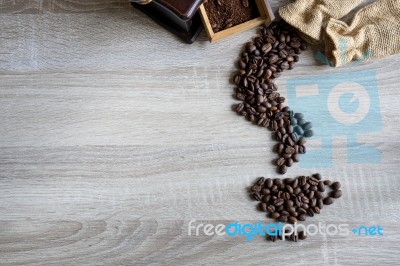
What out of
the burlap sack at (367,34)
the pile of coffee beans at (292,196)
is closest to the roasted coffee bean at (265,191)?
the pile of coffee beans at (292,196)

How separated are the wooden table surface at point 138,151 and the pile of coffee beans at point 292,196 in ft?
0.10

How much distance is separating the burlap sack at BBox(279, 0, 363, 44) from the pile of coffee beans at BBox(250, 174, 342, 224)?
42 cm

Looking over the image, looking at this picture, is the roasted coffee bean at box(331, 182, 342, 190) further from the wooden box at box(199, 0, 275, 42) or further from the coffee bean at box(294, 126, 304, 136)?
the wooden box at box(199, 0, 275, 42)

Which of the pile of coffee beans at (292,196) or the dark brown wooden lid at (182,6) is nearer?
the dark brown wooden lid at (182,6)

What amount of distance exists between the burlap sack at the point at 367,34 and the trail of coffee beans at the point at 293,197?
1.19 ft

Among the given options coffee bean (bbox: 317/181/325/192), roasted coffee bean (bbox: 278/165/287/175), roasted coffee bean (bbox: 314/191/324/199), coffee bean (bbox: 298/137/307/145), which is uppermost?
coffee bean (bbox: 298/137/307/145)

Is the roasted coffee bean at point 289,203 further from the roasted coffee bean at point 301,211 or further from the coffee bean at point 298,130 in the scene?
the coffee bean at point 298,130

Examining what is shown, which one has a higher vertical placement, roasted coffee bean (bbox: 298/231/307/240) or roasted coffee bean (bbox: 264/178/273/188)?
roasted coffee bean (bbox: 264/178/273/188)

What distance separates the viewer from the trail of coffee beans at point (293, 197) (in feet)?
3.91

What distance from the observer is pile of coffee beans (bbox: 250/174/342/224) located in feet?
3.91

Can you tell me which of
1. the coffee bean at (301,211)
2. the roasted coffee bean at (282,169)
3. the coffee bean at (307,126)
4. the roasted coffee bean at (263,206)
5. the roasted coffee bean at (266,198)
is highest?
the coffee bean at (307,126)

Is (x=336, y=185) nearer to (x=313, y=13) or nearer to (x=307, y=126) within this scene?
(x=307, y=126)

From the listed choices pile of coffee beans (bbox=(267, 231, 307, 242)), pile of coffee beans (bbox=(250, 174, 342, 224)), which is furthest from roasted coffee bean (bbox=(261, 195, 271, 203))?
pile of coffee beans (bbox=(267, 231, 307, 242))

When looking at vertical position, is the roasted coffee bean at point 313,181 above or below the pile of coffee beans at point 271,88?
below
